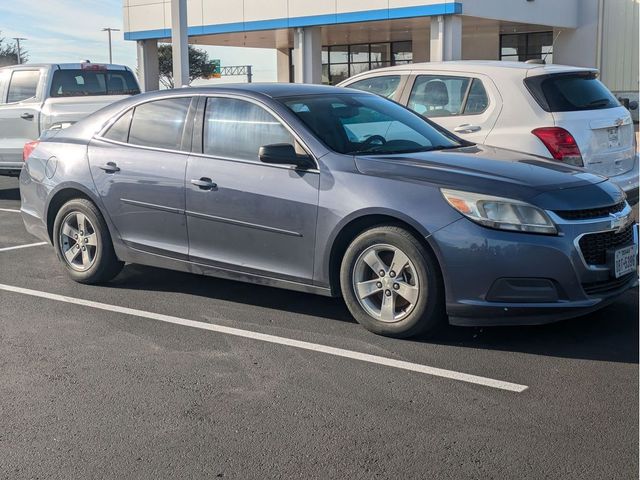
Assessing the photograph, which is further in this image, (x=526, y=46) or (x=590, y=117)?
(x=526, y=46)

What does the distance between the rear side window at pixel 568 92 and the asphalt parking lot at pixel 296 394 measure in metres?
2.20

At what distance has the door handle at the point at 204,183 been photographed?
5.80 meters

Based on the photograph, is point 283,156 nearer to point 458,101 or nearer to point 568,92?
point 458,101

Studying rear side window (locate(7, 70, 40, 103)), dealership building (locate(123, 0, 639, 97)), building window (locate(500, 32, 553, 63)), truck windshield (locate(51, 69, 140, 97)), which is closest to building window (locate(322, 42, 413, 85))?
dealership building (locate(123, 0, 639, 97))

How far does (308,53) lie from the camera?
95.2ft

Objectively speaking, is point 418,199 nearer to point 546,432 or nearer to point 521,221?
point 521,221

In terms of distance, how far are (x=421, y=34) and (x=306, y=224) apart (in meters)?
30.0

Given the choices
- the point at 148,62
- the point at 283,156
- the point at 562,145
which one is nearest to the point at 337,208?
the point at 283,156

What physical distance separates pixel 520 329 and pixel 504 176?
1.01 meters

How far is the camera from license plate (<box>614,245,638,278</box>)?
16.4 ft

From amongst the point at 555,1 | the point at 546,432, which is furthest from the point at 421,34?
the point at 546,432

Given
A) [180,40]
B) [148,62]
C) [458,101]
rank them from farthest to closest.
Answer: [148,62]
[180,40]
[458,101]

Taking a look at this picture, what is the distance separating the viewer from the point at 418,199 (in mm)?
4965

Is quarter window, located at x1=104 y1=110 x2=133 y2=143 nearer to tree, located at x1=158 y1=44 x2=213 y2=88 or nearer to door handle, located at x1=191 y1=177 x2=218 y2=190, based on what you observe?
door handle, located at x1=191 y1=177 x2=218 y2=190
